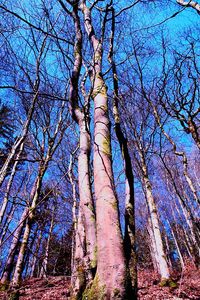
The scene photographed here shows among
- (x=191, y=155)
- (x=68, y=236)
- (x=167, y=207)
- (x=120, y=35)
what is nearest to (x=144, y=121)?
(x=120, y=35)

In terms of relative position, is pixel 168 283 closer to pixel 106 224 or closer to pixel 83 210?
pixel 83 210

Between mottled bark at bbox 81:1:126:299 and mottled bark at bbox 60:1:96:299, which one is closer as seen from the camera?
mottled bark at bbox 81:1:126:299

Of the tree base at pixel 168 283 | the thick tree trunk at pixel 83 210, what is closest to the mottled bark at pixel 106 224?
the thick tree trunk at pixel 83 210

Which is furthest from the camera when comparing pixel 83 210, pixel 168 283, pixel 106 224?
pixel 168 283

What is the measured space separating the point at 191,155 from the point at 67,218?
10.8 metres

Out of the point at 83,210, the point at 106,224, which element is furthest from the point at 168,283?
the point at 106,224

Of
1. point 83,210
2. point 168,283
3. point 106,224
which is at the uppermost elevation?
point 168,283

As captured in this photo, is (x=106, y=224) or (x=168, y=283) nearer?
(x=106, y=224)

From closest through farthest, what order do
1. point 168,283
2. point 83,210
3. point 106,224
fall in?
point 106,224, point 83,210, point 168,283

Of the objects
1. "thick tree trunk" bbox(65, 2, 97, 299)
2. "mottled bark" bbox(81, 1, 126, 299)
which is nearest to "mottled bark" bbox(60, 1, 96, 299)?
"thick tree trunk" bbox(65, 2, 97, 299)

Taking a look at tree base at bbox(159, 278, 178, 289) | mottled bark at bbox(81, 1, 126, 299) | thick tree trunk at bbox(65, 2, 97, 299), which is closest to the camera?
mottled bark at bbox(81, 1, 126, 299)

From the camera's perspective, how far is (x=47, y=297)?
6809 mm

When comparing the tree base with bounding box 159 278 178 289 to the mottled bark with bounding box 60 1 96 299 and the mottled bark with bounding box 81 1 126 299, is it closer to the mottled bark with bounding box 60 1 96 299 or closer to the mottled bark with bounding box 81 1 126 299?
the mottled bark with bounding box 60 1 96 299

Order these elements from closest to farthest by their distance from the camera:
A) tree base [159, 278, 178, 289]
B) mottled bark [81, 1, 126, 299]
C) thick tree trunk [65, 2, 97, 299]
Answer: mottled bark [81, 1, 126, 299] < thick tree trunk [65, 2, 97, 299] < tree base [159, 278, 178, 289]
